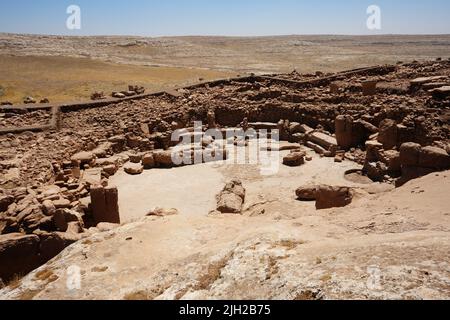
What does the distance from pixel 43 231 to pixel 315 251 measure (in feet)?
18.5

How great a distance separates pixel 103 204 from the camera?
1012cm

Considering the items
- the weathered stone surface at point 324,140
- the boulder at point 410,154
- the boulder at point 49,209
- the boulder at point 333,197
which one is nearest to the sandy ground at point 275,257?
the boulder at point 333,197

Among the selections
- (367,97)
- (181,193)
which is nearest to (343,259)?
(181,193)

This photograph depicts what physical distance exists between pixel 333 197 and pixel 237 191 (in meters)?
2.78

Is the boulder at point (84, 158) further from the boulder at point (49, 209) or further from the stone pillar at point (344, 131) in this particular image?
the stone pillar at point (344, 131)

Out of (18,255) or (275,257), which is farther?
(18,255)

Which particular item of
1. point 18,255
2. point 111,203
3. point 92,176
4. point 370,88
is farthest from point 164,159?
point 370,88

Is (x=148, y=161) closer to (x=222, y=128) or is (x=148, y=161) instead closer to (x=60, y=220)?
(x=222, y=128)

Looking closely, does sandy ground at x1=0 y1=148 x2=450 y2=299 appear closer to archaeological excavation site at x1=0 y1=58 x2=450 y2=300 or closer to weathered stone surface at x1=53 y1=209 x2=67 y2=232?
archaeological excavation site at x1=0 y1=58 x2=450 y2=300

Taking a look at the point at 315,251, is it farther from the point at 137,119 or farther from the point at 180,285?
the point at 137,119

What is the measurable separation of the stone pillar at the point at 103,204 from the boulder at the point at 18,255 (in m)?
2.22

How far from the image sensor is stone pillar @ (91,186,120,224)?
10094mm

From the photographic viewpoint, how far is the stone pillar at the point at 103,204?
1009 centimetres
